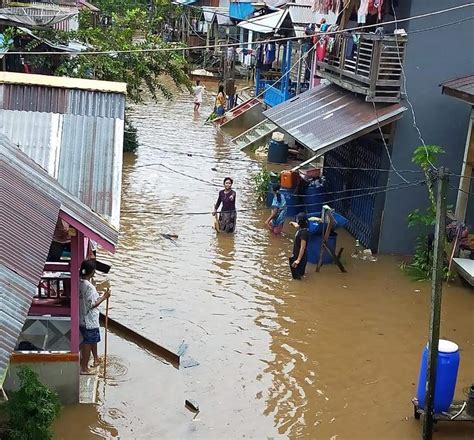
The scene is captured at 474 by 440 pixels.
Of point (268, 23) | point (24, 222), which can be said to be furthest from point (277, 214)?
point (268, 23)

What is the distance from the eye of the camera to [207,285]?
42.8 feet

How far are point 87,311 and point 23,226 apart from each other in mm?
3192

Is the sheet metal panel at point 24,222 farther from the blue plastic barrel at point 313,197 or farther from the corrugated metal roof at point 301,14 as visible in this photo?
the corrugated metal roof at point 301,14

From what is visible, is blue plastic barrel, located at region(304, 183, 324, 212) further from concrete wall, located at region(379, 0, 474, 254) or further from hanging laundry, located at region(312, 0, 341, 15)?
Answer: hanging laundry, located at region(312, 0, 341, 15)

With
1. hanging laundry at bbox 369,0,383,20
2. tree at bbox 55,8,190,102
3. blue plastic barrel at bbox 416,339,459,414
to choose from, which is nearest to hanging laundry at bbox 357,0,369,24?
hanging laundry at bbox 369,0,383,20

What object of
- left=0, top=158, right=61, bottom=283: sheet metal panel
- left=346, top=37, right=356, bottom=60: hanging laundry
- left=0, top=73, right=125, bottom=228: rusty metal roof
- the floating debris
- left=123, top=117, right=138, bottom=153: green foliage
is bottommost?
the floating debris

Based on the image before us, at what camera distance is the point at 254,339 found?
10961 mm

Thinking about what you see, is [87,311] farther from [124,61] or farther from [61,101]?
[124,61]

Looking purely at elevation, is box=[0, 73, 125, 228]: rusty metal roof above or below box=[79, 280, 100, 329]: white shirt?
above

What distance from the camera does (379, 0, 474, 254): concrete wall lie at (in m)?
13.8

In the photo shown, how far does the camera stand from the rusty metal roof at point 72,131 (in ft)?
28.0

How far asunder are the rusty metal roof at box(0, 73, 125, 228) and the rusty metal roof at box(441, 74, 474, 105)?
608 centimetres

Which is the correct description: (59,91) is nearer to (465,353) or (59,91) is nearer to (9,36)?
(465,353)

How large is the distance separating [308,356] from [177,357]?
195 centimetres
